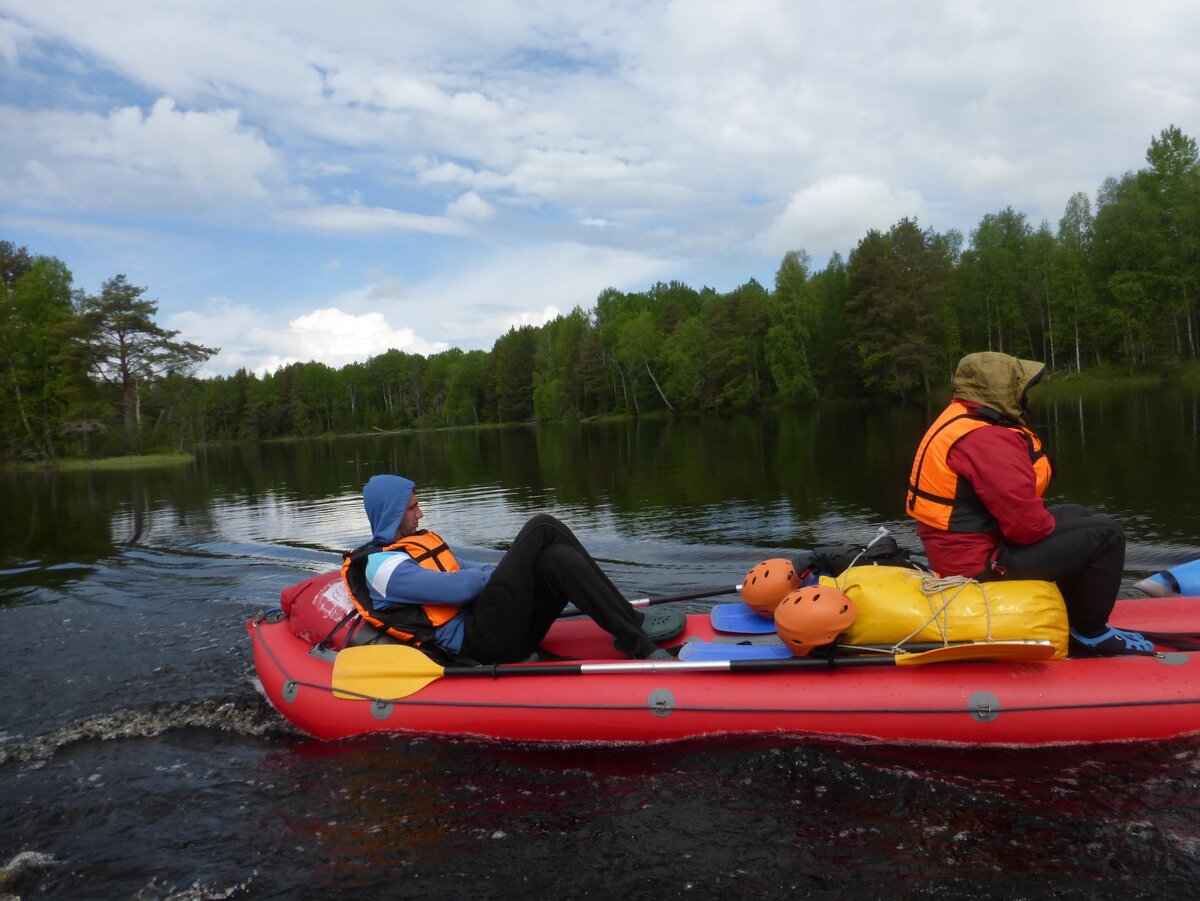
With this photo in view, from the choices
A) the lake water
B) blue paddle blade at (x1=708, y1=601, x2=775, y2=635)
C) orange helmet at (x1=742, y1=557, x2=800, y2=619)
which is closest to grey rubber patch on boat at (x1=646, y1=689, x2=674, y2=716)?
the lake water

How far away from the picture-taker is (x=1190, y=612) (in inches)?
210

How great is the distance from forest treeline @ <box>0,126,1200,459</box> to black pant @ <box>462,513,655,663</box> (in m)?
45.2

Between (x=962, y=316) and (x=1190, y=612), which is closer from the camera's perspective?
(x=1190, y=612)

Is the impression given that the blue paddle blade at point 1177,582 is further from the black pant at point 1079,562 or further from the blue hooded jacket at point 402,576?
the blue hooded jacket at point 402,576

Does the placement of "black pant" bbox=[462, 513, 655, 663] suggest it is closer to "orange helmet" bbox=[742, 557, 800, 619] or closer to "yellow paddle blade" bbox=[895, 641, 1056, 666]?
"orange helmet" bbox=[742, 557, 800, 619]

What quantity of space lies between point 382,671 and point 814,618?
8.83ft

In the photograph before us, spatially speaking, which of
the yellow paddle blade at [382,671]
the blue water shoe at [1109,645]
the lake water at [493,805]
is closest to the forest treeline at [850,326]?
the lake water at [493,805]

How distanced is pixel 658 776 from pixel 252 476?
Result: 31066 millimetres

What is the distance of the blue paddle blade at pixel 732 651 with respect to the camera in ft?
15.7

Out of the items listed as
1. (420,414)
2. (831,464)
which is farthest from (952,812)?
(420,414)

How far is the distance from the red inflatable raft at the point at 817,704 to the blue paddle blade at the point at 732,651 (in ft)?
0.48

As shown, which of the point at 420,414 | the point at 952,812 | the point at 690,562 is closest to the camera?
the point at 952,812

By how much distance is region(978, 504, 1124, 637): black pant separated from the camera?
429 cm

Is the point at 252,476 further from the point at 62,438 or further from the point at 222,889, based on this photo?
the point at 222,889
